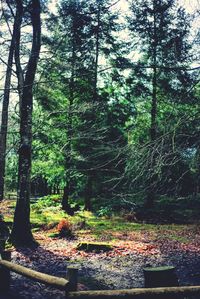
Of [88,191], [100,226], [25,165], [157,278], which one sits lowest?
[100,226]

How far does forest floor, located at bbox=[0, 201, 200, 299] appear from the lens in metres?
8.17

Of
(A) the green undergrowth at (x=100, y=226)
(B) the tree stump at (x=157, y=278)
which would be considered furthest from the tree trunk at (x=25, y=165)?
(B) the tree stump at (x=157, y=278)

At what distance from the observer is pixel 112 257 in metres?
11.1

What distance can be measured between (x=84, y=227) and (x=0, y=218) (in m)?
4.60

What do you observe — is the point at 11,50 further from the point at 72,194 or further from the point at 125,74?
the point at 72,194

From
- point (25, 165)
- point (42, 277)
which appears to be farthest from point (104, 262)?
point (42, 277)

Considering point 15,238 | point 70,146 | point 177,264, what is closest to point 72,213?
point 70,146

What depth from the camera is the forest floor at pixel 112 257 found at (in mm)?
8171

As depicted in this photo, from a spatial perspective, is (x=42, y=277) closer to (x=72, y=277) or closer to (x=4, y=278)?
(x=72, y=277)

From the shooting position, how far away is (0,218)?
13875mm

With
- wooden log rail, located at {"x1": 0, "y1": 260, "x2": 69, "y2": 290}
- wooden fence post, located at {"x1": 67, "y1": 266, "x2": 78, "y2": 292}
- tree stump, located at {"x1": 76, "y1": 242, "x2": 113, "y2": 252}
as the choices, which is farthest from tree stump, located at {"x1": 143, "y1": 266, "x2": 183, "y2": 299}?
tree stump, located at {"x1": 76, "y1": 242, "x2": 113, "y2": 252}

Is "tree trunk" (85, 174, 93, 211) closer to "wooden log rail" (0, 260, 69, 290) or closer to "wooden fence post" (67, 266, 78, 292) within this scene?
"wooden log rail" (0, 260, 69, 290)

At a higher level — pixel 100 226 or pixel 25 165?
pixel 25 165

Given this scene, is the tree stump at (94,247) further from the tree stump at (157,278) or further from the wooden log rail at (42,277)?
the tree stump at (157,278)
